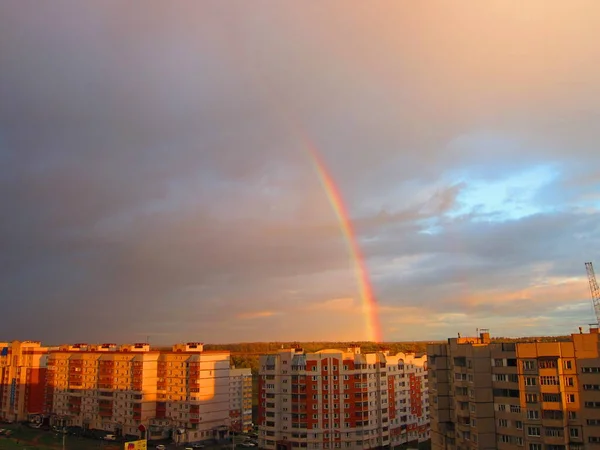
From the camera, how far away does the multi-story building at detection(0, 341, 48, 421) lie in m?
86.1

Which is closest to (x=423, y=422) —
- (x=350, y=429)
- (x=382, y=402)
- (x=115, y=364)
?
(x=382, y=402)

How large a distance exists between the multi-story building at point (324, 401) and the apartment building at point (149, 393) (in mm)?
12009

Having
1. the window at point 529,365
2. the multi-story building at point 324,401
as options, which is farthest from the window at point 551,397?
the multi-story building at point 324,401

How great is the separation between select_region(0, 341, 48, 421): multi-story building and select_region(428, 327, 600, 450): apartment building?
235 ft

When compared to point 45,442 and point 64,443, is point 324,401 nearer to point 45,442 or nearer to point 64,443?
point 64,443

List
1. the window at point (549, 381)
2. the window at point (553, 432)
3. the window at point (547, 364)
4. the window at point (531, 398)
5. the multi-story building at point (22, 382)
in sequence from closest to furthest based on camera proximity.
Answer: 1. the window at point (553, 432)
2. the window at point (549, 381)
3. the window at point (547, 364)
4. the window at point (531, 398)
5. the multi-story building at point (22, 382)

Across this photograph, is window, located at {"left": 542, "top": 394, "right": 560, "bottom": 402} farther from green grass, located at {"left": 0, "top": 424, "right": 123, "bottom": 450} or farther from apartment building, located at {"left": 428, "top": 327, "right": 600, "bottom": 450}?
green grass, located at {"left": 0, "top": 424, "right": 123, "bottom": 450}

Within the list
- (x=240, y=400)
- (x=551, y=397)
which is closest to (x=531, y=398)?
(x=551, y=397)

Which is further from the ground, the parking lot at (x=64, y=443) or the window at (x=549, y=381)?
the window at (x=549, y=381)

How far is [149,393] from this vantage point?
72875mm

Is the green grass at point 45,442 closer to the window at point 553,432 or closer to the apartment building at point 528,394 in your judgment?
the apartment building at point 528,394

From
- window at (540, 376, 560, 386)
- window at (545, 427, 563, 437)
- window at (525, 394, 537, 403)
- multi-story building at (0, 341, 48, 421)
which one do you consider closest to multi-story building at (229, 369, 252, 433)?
multi-story building at (0, 341, 48, 421)

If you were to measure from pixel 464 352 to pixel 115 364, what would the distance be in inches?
2129

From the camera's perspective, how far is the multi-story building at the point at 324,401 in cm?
5719
